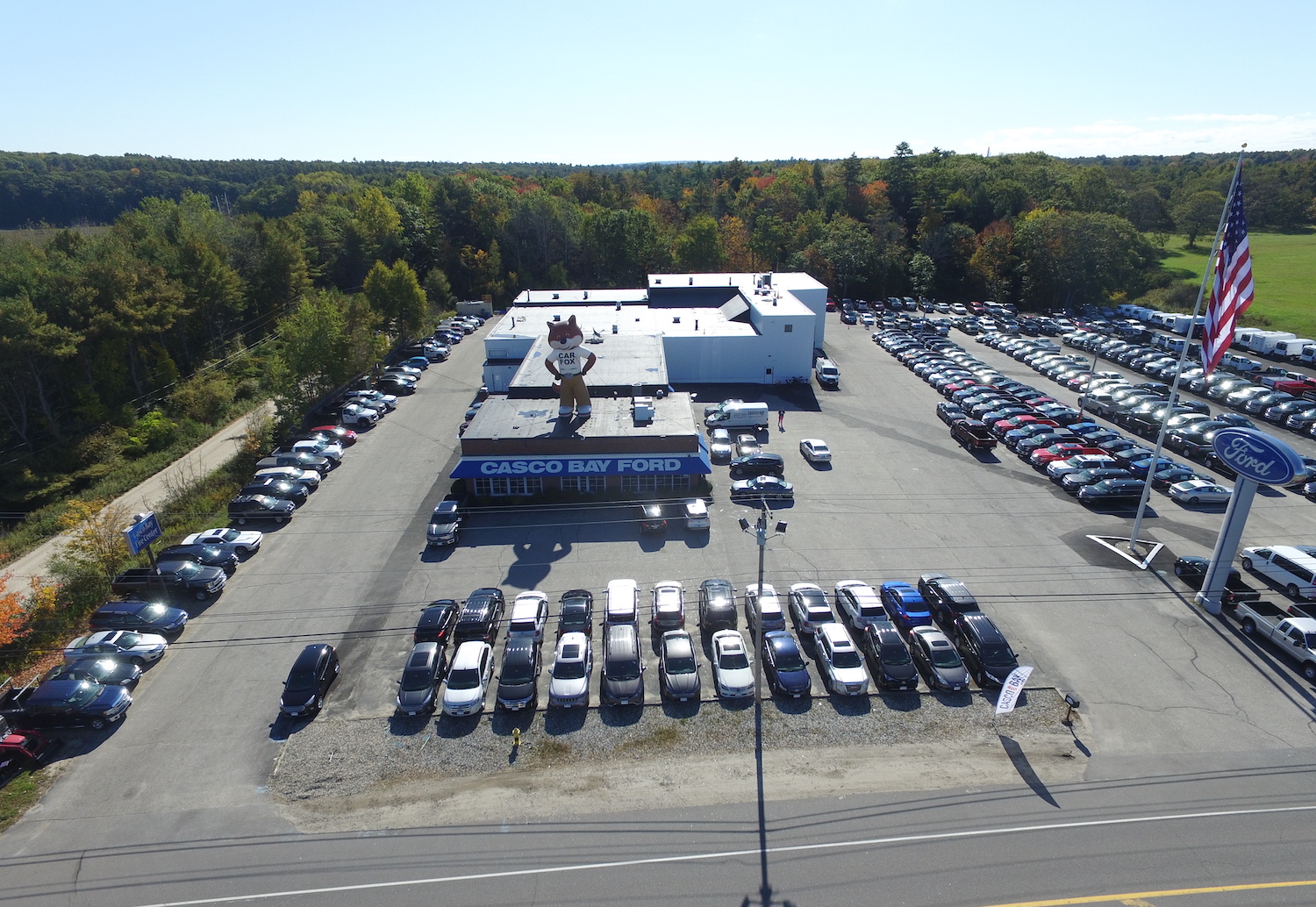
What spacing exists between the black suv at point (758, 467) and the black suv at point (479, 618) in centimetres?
1753

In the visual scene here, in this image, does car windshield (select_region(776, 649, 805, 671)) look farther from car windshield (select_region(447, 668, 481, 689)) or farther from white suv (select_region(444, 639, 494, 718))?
car windshield (select_region(447, 668, 481, 689))

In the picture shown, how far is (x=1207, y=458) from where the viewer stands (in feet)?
134

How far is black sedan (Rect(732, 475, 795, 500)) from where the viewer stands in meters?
36.8

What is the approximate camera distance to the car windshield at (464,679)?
22578mm

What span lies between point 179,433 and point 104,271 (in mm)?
15367

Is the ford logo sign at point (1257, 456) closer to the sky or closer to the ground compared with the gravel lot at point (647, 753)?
closer to the sky

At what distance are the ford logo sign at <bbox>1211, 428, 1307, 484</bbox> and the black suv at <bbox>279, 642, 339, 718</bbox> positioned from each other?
117ft

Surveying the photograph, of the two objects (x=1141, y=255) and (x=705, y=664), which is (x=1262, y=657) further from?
(x=1141, y=255)

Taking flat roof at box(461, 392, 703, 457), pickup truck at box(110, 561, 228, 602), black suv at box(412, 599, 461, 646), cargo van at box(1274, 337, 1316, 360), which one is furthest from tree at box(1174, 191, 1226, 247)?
pickup truck at box(110, 561, 228, 602)

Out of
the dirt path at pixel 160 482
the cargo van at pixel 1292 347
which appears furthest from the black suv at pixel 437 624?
the cargo van at pixel 1292 347

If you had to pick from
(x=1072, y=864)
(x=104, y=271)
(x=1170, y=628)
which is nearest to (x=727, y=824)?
(x=1072, y=864)

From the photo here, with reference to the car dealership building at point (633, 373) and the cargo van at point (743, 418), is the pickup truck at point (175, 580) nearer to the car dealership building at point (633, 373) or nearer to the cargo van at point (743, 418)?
the car dealership building at point (633, 373)

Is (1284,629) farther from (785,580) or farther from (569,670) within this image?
(569,670)

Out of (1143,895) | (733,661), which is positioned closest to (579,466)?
(733,661)
